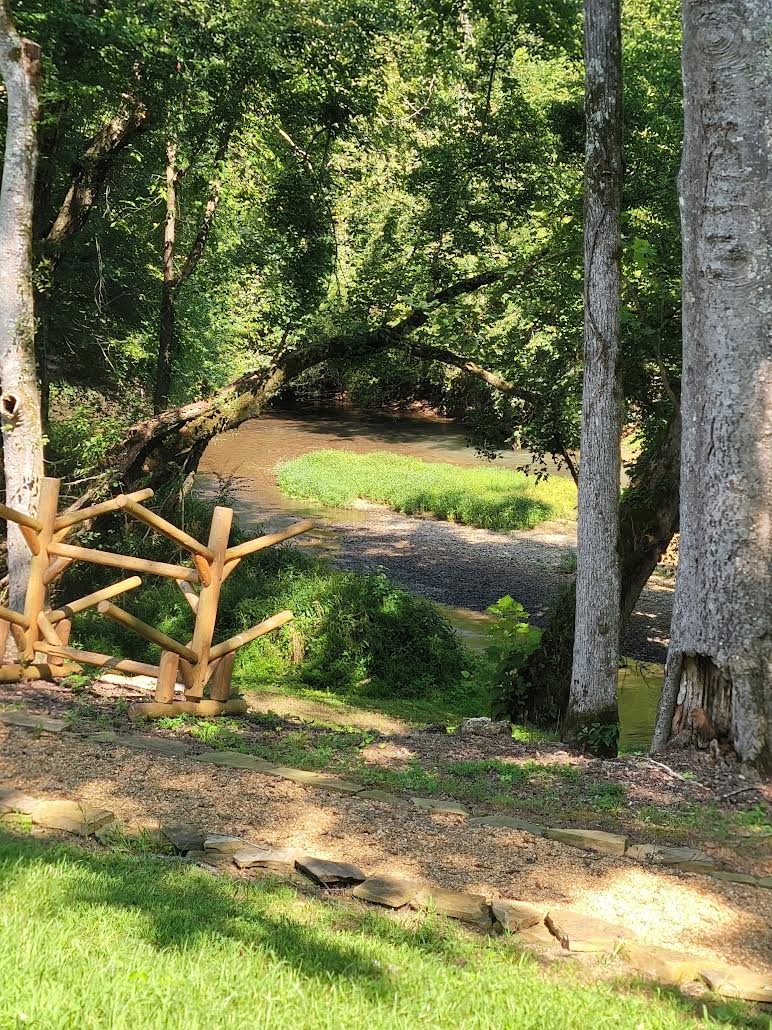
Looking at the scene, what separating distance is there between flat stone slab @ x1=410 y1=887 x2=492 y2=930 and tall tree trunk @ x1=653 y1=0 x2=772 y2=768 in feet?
9.79

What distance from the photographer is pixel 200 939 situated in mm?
3518

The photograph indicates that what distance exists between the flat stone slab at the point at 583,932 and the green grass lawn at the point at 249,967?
0.55 feet

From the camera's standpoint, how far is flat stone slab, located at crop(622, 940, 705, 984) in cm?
382

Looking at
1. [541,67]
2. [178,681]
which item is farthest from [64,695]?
[541,67]

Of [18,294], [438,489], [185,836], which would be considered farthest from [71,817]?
[438,489]

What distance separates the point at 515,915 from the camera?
412 centimetres

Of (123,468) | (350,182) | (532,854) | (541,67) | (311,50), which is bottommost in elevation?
(532,854)

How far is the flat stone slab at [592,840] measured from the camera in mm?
5117

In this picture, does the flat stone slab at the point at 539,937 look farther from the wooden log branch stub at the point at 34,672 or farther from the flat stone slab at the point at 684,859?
the wooden log branch stub at the point at 34,672

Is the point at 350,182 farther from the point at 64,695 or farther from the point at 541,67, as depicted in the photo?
the point at 64,695

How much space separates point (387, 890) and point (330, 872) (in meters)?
0.28

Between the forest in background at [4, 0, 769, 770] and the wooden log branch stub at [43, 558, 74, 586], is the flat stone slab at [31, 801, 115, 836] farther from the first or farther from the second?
the forest in background at [4, 0, 769, 770]

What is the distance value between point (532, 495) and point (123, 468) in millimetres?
15782

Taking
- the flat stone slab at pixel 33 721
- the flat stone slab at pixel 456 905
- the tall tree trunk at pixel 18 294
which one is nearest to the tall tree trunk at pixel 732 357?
the flat stone slab at pixel 456 905
